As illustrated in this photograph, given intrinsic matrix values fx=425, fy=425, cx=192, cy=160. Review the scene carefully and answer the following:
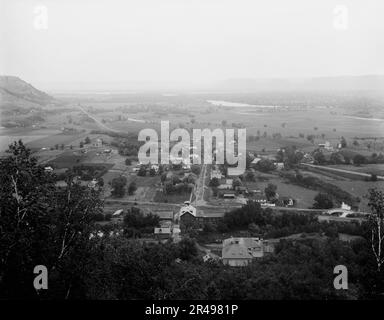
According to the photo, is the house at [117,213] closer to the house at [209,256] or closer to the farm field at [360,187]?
the house at [209,256]

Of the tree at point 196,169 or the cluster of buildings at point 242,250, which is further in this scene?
the tree at point 196,169

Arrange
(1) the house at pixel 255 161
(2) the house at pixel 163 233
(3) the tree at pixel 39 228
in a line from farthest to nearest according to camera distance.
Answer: (1) the house at pixel 255 161 < (2) the house at pixel 163 233 < (3) the tree at pixel 39 228

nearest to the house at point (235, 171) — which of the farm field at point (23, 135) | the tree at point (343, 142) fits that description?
the tree at point (343, 142)

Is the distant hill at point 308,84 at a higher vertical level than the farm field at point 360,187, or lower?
higher

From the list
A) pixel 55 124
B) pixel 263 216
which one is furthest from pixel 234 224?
pixel 55 124
